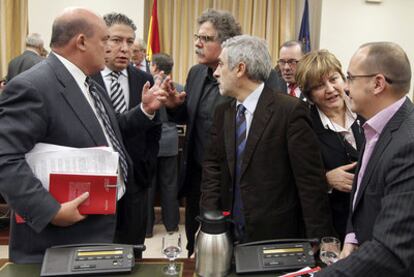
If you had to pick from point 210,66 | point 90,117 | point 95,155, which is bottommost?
point 95,155

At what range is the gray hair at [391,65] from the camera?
1340 mm

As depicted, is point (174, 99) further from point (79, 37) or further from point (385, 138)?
point (385, 138)

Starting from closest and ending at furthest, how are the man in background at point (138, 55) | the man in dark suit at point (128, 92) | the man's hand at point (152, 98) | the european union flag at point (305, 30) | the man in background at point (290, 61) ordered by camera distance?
the man's hand at point (152, 98), the man in dark suit at point (128, 92), the man in background at point (290, 61), the man in background at point (138, 55), the european union flag at point (305, 30)

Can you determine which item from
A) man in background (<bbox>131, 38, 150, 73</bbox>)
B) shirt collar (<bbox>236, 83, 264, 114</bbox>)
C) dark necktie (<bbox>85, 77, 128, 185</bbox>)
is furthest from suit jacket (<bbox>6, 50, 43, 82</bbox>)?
shirt collar (<bbox>236, 83, 264, 114</bbox>)

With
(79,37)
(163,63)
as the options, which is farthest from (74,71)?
(163,63)

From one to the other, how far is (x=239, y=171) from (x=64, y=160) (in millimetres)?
778

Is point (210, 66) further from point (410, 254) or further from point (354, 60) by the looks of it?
point (410, 254)

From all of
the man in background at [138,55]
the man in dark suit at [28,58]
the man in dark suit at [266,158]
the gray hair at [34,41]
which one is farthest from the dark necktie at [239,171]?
the gray hair at [34,41]

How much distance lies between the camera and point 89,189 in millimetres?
1452

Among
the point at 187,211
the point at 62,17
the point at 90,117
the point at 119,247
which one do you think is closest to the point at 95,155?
the point at 90,117

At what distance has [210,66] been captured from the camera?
242 cm

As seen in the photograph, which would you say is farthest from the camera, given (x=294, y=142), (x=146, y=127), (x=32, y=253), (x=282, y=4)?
(x=282, y=4)

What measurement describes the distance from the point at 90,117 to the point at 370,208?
1.11 meters

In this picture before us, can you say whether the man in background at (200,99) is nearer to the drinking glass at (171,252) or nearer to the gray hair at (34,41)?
the drinking glass at (171,252)
